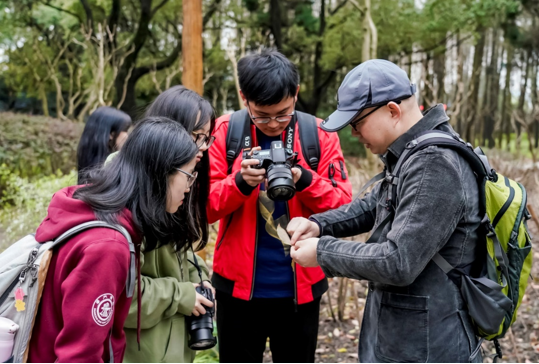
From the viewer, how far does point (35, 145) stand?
8.60m

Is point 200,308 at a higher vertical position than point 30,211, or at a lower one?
higher

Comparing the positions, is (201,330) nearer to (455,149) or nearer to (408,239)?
(408,239)

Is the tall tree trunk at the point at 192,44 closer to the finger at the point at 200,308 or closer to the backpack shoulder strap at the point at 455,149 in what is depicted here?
the finger at the point at 200,308

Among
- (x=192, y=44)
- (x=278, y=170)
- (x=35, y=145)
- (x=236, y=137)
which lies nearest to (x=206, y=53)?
(x=35, y=145)

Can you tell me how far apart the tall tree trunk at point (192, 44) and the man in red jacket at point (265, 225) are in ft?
5.49

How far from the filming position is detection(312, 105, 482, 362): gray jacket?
4.90ft

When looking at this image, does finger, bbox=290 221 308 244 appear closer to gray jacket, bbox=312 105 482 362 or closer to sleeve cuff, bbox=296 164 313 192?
gray jacket, bbox=312 105 482 362

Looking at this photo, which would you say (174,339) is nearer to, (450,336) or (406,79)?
(450,336)

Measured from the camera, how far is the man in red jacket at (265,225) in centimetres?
232

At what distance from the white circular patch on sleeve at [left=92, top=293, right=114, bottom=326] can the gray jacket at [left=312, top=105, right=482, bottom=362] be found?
0.70 meters

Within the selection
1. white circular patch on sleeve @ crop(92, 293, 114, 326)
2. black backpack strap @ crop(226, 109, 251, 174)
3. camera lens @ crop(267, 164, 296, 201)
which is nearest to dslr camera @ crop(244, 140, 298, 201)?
camera lens @ crop(267, 164, 296, 201)

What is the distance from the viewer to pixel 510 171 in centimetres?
816

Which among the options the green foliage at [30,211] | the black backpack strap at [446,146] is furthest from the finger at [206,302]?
the green foliage at [30,211]

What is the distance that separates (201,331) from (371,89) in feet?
3.82
